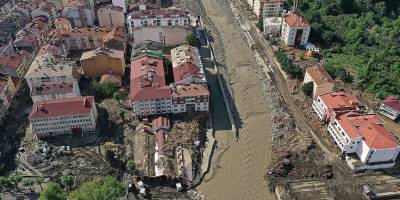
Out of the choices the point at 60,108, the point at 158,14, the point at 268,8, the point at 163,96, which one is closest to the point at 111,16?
the point at 158,14

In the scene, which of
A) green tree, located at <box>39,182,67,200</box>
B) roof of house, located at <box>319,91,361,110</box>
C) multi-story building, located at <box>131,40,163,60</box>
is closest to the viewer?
green tree, located at <box>39,182,67,200</box>

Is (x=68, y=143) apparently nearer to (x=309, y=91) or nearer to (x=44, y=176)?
(x=44, y=176)

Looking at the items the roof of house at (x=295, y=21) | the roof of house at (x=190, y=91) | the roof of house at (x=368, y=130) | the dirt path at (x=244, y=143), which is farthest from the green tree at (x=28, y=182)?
the roof of house at (x=295, y=21)

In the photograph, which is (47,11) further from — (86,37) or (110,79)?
(110,79)

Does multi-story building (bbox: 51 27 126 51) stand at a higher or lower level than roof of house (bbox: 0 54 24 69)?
higher

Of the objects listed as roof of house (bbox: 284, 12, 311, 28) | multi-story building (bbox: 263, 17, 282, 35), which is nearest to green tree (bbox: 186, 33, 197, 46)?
multi-story building (bbox: 263, 17, 282, 35)

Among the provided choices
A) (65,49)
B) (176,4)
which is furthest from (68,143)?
(176,4)

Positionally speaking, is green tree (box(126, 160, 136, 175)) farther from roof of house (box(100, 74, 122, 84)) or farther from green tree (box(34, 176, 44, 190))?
roof of house (box(100, 74, 122, 84))
